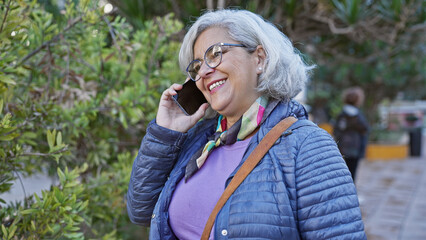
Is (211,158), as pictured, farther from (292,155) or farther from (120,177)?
(120,177)

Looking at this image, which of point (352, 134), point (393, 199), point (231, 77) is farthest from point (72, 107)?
point (393, 199)

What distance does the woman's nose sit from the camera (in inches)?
69.9

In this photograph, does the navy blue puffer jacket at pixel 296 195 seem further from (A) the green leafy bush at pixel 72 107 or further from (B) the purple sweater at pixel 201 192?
(A) the green leafy bush at pixel 72 107

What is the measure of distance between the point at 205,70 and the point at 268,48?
29cm

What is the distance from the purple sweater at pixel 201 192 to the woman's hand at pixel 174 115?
0.26 meters

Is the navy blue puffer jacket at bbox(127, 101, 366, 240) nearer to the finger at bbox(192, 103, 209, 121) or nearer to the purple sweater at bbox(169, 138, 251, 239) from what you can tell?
the purple sweater at bbox(169, 138, 251, 239)

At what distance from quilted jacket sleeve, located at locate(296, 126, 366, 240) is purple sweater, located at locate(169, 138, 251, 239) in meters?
0.32

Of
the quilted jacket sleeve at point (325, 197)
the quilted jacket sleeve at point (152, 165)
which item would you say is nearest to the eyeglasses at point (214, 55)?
the quilted jacket sleeve at point (152, 165)

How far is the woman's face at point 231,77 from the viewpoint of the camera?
174 cm

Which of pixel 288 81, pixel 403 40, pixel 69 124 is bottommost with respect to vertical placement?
pixel 403 40

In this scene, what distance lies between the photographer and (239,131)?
1.74m

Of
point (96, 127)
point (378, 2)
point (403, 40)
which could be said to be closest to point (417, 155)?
point (403, 40)

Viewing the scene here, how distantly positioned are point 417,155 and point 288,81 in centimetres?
1258

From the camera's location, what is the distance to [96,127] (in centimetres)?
314
